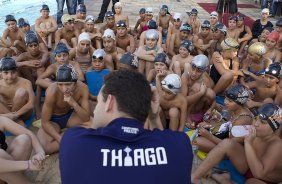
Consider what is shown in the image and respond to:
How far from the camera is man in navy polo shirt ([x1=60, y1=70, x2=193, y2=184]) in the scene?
1461 millimetres

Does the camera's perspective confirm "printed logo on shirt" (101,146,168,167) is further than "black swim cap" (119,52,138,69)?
No

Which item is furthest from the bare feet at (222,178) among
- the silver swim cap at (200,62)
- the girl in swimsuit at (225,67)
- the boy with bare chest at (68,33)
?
the boy with bare chest at (68,33)

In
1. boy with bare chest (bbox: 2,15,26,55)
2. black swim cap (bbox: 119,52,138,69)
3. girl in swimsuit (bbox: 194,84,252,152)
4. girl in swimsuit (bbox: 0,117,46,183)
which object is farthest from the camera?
boy with bare chest (bbox: 2,15,26,55)

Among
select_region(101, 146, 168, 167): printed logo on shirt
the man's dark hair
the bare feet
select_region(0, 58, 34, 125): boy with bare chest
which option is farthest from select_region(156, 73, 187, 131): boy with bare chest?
select_region(101, 146, 168, 167): printed logo on shirt

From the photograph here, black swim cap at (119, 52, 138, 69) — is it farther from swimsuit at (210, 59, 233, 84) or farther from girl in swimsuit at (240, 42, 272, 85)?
girl in swimsuit at (240, 42, 272, 85)

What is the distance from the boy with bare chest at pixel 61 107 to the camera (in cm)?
407

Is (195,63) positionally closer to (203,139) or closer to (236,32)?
(203,139)

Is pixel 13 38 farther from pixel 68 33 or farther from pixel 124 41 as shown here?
pixel 124 41

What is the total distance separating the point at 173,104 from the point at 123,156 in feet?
10.6

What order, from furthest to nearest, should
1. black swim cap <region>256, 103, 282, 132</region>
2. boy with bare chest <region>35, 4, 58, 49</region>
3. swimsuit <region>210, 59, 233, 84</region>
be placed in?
boy with bare chest <region>35, 4, 58, 49</region>
swimsuit <region>210, 59, 233, 84</region>
black swim cap <region>256, 103, 282, 132</region>

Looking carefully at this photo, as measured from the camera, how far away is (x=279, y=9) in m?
14.8

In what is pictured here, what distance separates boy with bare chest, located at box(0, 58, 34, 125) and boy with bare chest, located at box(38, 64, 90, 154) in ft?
1.50

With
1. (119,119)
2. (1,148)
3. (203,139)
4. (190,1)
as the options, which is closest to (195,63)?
(203,139)

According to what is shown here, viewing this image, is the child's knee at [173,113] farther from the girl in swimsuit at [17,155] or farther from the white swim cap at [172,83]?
the girl in swimsuit at [17,155]
